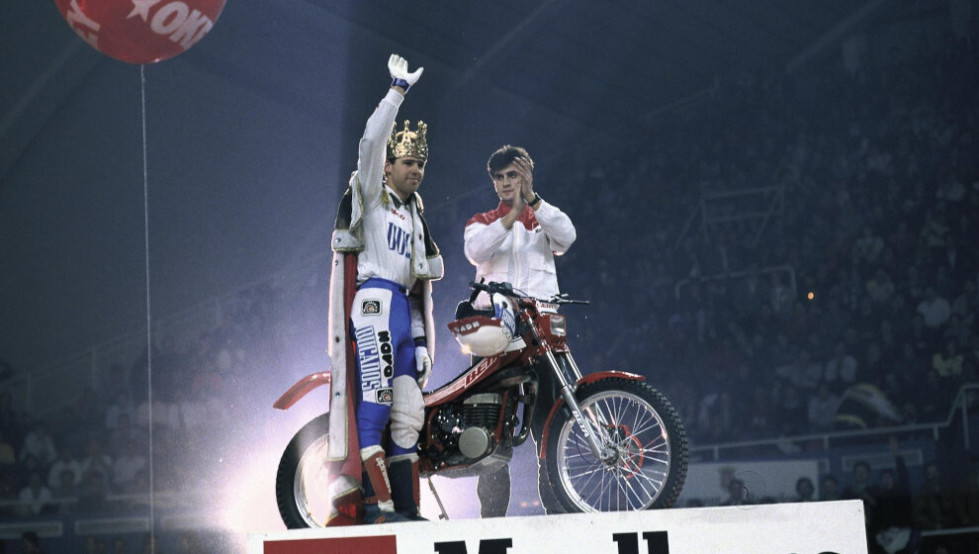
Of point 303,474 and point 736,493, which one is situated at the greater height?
point 303,474

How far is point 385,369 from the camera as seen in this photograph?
10.2 ft

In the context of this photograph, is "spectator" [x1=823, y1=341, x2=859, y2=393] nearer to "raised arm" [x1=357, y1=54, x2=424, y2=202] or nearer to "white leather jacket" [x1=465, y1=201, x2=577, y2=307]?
"white leather jacket" [x1=465, y1=201, x2=577, y2=307]

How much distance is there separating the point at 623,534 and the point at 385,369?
1.03 metres

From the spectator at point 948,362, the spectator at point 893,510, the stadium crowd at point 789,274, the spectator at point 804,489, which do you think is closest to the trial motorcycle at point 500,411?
the stadium crowd at point 789,274

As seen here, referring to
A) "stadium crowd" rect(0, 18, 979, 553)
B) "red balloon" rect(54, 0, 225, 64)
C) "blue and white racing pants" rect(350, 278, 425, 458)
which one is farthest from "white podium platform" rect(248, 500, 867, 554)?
"stadium crowd" rect(0, 18, 979, 553)

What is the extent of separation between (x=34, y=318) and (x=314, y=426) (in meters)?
2.82

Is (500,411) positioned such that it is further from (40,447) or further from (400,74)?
(40,447)

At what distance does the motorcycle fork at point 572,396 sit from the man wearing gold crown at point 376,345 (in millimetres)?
383

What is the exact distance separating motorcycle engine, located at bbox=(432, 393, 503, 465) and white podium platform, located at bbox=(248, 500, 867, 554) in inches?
31.5

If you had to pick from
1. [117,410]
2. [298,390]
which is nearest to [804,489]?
[298,390]

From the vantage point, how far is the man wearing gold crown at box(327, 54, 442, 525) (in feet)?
10.1

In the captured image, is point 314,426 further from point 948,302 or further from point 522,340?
point 948,302

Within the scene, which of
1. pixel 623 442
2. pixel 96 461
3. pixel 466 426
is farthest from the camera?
pixel 96 461

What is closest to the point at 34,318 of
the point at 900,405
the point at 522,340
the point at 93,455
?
the point at 93,455
